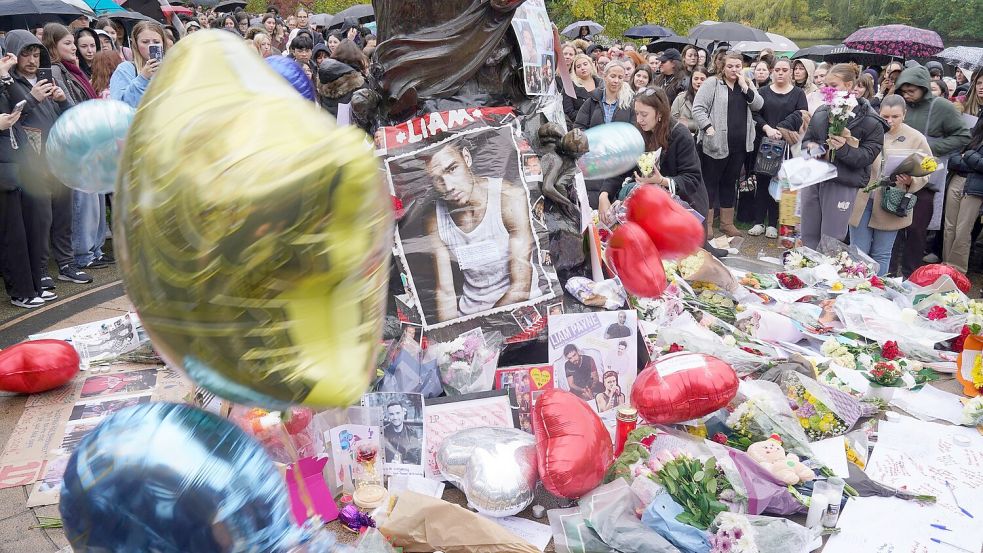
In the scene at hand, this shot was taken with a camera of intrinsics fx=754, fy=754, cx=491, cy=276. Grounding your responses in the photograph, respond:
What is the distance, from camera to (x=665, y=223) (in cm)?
383

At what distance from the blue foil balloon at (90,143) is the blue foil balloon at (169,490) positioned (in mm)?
2156

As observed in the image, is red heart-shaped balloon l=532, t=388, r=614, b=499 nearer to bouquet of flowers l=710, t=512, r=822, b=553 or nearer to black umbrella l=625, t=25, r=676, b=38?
bouquet of flowers l=710, t=512, r=822, b=553

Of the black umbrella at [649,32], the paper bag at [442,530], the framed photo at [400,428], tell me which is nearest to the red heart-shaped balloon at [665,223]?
the framed photo at [400,428]

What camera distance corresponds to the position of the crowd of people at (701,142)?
5.77 m

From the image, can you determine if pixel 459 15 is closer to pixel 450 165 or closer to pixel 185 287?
pixel 450 165

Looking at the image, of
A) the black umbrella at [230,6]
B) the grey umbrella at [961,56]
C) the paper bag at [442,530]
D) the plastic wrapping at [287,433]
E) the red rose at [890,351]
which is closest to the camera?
the paper bag at [442,530]

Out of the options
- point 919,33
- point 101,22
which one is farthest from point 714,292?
point 919,33

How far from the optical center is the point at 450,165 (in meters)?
3.96

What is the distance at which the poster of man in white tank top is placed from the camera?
12.9ft

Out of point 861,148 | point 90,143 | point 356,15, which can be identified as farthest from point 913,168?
point 356,15

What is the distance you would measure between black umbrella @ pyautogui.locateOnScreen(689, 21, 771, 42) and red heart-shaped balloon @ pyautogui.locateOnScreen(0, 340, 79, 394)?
35.3 feet

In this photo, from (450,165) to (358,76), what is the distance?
261 cm

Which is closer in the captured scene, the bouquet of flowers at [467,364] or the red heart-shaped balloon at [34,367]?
the bouquet of flowers at [467,364]

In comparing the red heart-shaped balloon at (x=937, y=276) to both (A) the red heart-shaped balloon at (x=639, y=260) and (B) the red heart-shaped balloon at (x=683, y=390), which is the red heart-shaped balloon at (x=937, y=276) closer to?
(A) the red heart-shaped balloon at (x=639, y=260)
